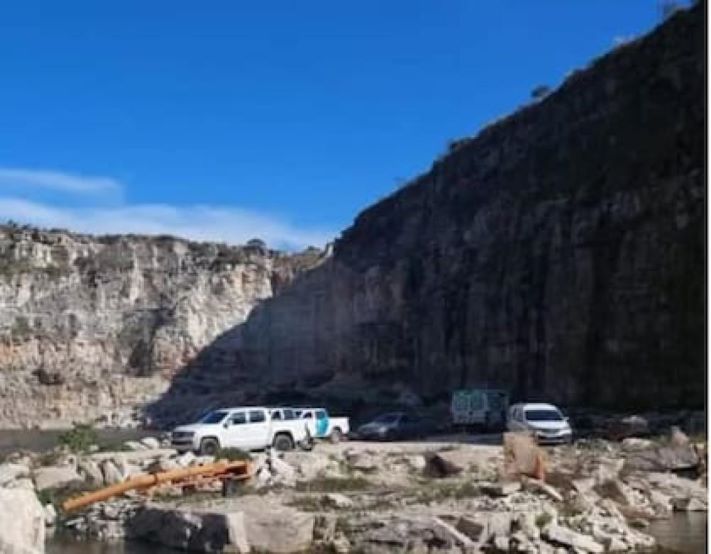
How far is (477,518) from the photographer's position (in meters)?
19.0

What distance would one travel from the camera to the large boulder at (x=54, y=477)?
25.8m

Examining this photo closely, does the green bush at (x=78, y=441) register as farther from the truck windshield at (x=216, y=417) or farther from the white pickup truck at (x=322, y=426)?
the white pickup truck at (x=322, y=426)

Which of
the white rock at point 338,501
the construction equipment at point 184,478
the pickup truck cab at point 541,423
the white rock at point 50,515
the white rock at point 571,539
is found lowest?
the white rock at point 571,539

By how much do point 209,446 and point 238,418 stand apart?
148cm

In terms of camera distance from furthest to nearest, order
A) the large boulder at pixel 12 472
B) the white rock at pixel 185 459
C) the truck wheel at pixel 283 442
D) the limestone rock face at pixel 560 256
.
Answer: the limestone rock face at pixel 560 256 → the truck wheel at pixel 283 442 → the white rock at pixel 185 459 → the large boulder at pixel 12 472

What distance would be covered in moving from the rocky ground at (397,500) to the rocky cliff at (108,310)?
226 ft

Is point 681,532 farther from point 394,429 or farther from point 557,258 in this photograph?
point 557,258

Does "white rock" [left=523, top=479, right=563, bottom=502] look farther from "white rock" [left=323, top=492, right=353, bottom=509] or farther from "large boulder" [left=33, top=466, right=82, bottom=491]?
"large boulder" [left=33, top=466, right=82, bottom=491]

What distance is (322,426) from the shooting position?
40219 mm

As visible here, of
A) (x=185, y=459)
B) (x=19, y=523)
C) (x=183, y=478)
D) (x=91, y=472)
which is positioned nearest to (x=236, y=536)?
(x=183, y=478)

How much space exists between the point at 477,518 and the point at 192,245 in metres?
96.4

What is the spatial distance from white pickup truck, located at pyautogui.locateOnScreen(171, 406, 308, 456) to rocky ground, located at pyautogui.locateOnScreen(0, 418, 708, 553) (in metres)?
0.99

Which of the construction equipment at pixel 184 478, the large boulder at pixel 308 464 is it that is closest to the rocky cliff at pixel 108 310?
the large boulder at pixel 308 464

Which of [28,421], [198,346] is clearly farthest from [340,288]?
[28,421]
